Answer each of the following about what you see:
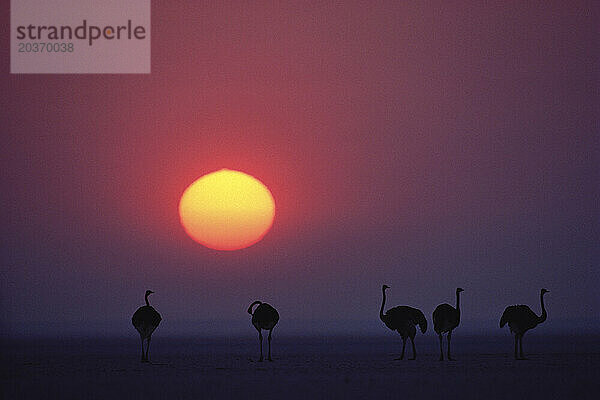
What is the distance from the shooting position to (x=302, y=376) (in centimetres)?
1755

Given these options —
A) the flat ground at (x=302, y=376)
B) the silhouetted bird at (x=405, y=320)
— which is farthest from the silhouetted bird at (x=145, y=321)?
the silhouetted bird at (x=405, y=320)

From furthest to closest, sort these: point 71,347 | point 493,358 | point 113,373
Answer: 1. point 71,347
2. point 493,358
3. point 113,373

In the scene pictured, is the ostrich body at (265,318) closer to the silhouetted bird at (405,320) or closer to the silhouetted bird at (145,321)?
the silhouetted bird at (145,321)

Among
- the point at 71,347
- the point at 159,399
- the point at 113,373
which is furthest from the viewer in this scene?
the point at 71,347

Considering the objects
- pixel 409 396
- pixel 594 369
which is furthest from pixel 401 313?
pixel 409 396

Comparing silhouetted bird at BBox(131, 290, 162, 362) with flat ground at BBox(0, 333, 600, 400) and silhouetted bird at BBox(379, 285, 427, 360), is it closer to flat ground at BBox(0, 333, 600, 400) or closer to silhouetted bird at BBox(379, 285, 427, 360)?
flat ground at BBox(0, 333, 600, 400)

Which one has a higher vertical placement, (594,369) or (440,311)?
(440,311)

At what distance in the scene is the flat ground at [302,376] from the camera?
597 inches

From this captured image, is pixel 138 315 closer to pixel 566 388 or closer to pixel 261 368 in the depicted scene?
pixel 261 368

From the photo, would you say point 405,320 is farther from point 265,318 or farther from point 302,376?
point 302,376

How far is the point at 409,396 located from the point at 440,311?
5.74m

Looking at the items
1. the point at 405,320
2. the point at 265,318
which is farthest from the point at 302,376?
the point at 405,320

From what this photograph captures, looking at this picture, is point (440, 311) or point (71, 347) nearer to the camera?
point (440, 311)

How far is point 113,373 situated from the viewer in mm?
18250
